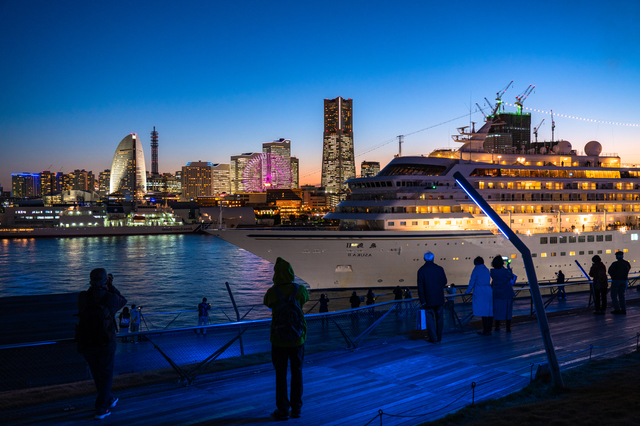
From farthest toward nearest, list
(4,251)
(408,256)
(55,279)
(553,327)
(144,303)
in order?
1. (4,251)
2. (55,279)
3. (144,303)
4. (408,256)
5. (553,327)

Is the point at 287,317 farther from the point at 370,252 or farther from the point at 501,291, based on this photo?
the point at 370,252

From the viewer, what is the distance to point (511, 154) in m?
32.1

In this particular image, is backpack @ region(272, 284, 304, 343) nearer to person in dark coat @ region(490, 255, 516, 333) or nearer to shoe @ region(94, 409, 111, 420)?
shoe @ region(94, 409, 111, 420)

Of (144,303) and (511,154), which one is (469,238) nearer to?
(511,154)

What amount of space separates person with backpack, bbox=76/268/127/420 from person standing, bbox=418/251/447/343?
170 inches

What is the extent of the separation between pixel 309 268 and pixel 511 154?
1607cm

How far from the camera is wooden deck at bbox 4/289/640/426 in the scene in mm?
4637

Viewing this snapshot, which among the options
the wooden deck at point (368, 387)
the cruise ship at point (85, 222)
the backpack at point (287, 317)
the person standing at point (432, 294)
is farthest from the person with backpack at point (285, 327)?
the cruise ship at point (85, 222)

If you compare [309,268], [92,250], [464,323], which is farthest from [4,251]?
[464,323]

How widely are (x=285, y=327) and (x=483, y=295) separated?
4.40 meters

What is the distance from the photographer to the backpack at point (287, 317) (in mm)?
4586

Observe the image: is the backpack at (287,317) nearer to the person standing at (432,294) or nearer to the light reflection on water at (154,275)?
the person standing at (432,294)

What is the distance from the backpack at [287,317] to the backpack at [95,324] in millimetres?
1650

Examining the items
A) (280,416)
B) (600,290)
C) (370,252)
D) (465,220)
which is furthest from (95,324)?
(465,220)
